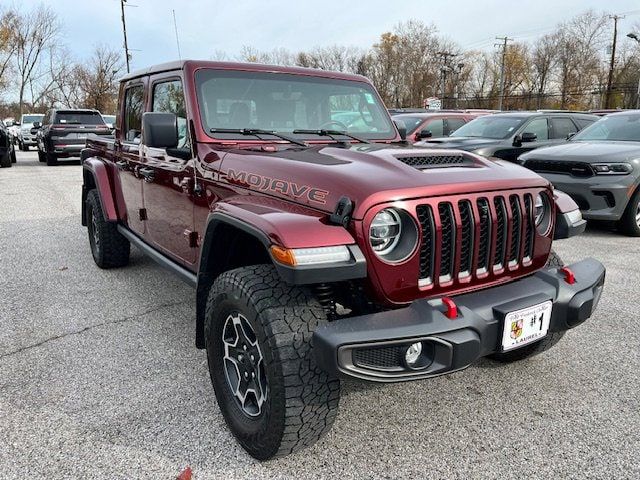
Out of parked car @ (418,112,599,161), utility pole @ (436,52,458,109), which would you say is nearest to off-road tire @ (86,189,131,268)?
parked car @ (418,112,599,161)

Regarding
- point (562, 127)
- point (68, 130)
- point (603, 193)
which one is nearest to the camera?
point (603, 193)

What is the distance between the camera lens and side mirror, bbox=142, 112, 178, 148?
2908mm

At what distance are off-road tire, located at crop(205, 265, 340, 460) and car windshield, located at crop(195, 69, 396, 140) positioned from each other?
125 cm

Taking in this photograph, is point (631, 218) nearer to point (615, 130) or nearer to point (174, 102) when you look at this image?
point (615, 130)

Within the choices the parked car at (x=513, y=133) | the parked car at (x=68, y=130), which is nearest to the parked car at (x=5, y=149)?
the parked car at (x=68, y=130)

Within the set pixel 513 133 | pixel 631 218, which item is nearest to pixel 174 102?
pixel 631 218

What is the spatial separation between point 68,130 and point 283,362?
52.1 feet

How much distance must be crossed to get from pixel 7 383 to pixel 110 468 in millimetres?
1122

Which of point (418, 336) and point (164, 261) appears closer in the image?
point (418, 336)

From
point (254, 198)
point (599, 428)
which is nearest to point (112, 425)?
point (254, 198)

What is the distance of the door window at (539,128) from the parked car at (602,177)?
2214 mm

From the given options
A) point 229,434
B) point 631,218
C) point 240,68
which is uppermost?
point 240,68

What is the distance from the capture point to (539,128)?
30.6 feet

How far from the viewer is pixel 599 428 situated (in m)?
2.50
